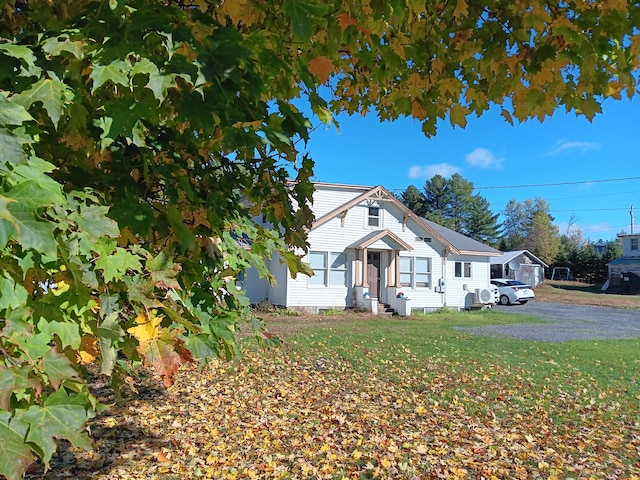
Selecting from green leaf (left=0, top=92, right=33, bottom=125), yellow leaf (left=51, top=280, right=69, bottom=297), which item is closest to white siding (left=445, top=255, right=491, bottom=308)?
yellow leaf (left=51, top=280, right=69, bottom=297)

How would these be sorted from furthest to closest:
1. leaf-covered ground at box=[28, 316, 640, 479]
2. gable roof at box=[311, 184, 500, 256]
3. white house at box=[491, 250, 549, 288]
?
white house at box=[491, 250, 549, 288], gable roof at box=[311, 184, 500, 256], leaf-covered ground at box=[28, 316, 640, 479]

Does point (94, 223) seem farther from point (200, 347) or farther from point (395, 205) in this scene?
point (395, 205)

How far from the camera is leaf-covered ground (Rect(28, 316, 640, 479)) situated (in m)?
4.21

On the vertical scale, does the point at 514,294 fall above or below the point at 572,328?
above

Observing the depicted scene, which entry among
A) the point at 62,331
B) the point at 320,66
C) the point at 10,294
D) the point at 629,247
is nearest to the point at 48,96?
the point at 10,294

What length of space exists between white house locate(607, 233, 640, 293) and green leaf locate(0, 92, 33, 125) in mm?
46471

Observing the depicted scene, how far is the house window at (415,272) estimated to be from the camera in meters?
20.4

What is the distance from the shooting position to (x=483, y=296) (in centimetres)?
2291

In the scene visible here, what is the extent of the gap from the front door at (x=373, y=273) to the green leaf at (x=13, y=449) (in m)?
18.6

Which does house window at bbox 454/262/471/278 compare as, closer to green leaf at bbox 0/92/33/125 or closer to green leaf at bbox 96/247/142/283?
green leaf at bbox 96/247/142/283

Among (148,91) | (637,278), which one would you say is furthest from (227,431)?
(637,278)

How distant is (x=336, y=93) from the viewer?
479 cm

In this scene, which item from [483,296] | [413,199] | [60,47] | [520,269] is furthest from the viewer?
[413,199]

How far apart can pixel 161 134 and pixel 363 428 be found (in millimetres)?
4164
